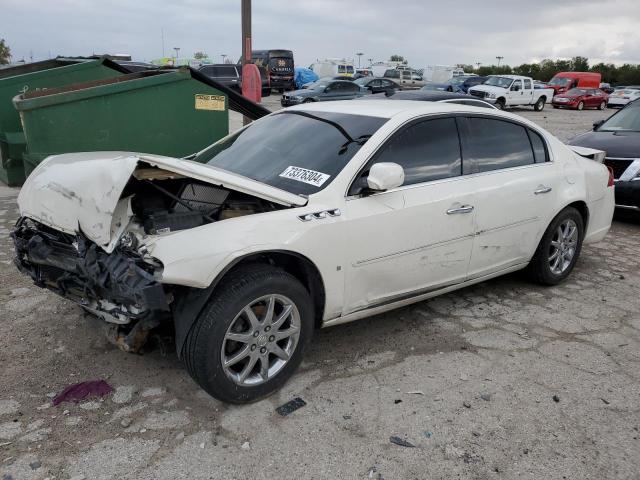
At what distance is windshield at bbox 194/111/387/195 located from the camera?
3.30m

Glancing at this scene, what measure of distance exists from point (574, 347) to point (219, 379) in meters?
2.48

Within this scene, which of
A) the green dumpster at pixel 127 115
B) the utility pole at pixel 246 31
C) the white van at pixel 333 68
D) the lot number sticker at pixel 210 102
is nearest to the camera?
the green dumpster at pixel 127 115

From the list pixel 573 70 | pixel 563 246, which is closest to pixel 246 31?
pixel 563 246

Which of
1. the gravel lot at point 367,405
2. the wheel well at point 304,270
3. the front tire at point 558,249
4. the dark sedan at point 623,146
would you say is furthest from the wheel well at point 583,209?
the wheel well at point 304,270

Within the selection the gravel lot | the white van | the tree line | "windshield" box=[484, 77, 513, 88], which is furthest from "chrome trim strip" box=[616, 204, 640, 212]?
the tree line

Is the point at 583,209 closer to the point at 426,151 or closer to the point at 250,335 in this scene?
the point at 426,151

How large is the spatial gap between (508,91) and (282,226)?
91.7 ft

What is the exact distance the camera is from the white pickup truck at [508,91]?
88.7ft

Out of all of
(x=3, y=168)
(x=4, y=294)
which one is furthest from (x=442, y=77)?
(x=4, y=294)

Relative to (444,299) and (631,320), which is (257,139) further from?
(631,320)

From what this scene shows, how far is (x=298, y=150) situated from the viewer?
3.54 m

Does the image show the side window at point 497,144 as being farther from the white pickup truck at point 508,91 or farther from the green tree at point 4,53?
the green tree at point 4,53

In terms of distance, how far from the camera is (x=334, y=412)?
9.49 ft

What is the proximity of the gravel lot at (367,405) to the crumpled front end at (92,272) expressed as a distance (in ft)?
1.80
